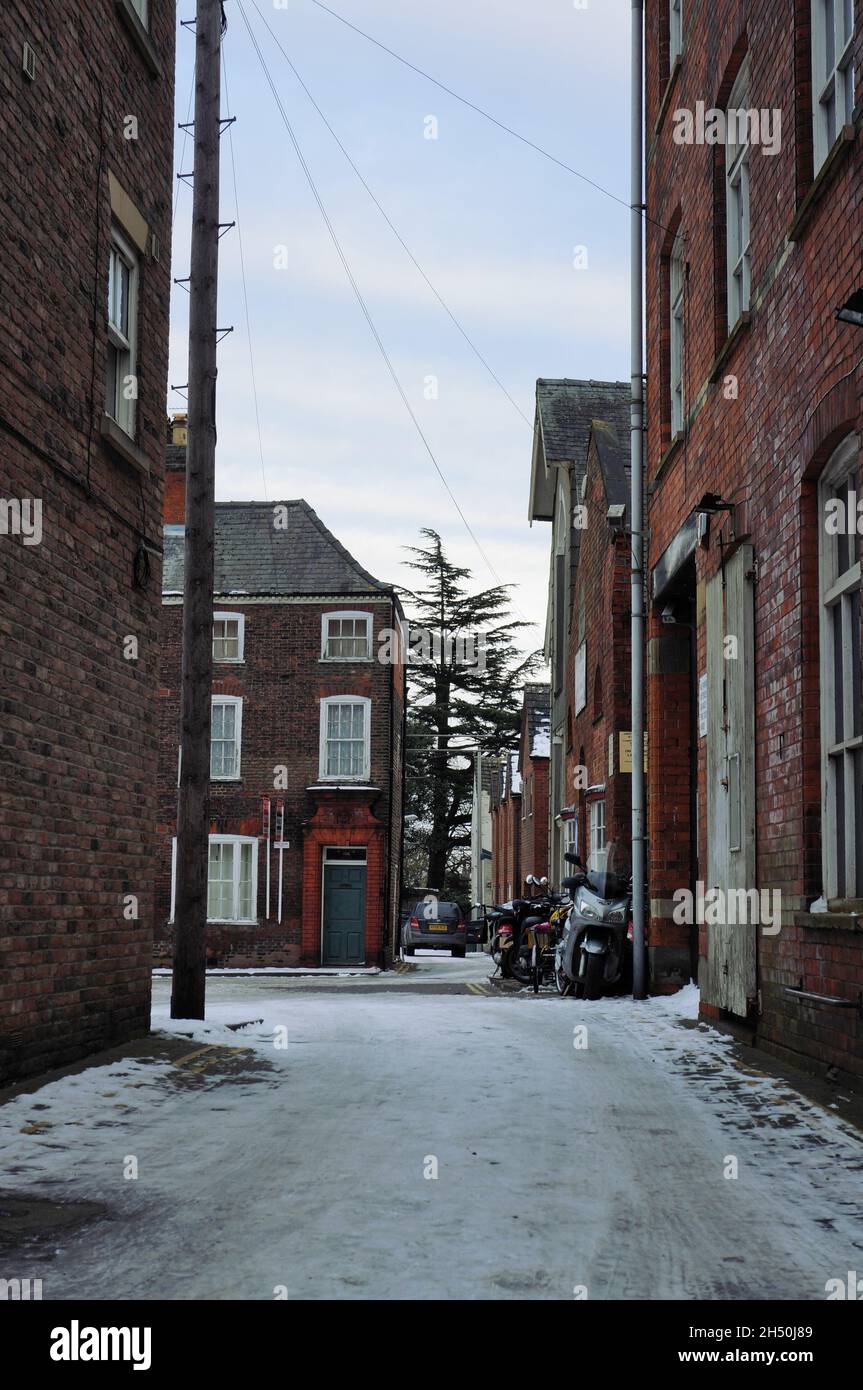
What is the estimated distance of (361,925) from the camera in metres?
33.8

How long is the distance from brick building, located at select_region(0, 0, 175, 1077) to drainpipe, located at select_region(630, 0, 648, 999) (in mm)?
5742

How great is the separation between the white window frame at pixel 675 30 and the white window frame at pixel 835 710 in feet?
23.7

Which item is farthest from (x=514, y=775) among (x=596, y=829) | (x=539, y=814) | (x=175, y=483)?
(x=596, y=829)

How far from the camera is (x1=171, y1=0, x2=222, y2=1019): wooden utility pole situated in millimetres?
11602

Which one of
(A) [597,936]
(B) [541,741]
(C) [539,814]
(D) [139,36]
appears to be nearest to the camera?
(D) [139,36]

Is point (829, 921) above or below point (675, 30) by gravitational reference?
below

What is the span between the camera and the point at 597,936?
1495 centimetres

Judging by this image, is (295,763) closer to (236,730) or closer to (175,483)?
(236,730)

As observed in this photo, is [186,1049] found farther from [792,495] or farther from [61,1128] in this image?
[792,495]

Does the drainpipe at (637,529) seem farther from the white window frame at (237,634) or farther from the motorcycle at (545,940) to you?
the white window frame at (237,634)

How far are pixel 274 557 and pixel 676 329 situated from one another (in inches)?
863

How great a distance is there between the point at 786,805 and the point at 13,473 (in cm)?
500

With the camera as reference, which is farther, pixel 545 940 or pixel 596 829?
pixel 596 829

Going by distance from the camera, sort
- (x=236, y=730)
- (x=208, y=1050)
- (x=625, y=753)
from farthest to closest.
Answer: (x=236, y=730) → (x=625, y=753) → (x=208, y=1050)
